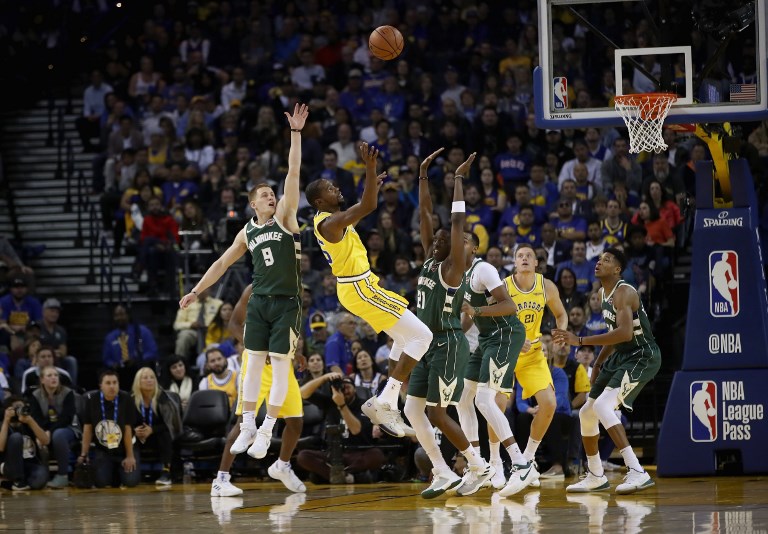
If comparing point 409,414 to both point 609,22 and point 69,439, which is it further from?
point 609,22

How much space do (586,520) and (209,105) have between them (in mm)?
14449

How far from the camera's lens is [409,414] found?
10500 mm

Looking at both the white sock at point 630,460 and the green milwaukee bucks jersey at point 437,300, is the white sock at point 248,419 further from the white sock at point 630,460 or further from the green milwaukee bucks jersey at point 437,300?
the white sock at point 630,460

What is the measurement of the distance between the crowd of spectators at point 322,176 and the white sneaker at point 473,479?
2.96 metres

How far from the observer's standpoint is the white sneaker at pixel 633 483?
10633 mm

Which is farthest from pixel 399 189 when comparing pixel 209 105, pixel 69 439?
pixel 69 439

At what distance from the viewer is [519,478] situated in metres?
10.7

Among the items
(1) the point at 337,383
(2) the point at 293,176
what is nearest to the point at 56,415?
(1) the point at 337,383

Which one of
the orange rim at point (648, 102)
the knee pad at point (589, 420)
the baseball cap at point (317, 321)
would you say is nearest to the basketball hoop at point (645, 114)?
the orange rim at point (648, 102)

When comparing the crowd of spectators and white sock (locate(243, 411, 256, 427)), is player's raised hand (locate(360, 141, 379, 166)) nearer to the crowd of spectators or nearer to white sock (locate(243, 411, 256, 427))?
white sock (locate(243, 411, 256, 427))

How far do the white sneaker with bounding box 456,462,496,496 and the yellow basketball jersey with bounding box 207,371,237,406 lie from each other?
4828 mm

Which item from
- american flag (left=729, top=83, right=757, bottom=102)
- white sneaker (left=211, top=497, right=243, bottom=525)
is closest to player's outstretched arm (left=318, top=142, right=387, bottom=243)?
white sneaker (left=211, top=497, right=243, bottom=525)

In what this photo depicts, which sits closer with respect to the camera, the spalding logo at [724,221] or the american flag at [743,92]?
the american flag at [743,92]

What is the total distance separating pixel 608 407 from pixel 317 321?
6134 millimetres
